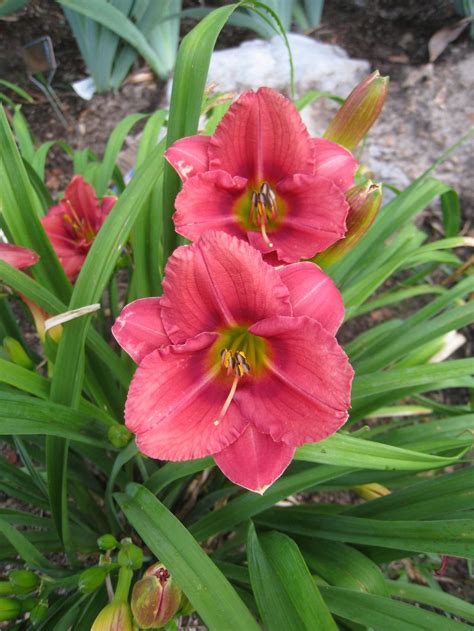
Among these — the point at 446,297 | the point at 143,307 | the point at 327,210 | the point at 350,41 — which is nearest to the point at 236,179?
the point at 327,210

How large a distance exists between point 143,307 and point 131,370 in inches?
14.6

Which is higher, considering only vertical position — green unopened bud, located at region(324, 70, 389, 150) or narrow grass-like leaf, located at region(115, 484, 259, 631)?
green unopened bud, located at region(324, 70, 389, 150)

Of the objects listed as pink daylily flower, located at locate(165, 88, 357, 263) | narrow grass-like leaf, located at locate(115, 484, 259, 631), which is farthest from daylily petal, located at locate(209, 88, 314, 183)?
narrow grass-like leaf, located at locate(115, 484, 259, 631)

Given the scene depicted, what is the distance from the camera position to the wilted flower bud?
73cm

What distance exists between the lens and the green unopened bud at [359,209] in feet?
2.51

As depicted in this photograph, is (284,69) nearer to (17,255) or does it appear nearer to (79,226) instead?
(79,226)

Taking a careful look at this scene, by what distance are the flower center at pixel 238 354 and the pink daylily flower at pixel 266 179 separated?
0.14 metres

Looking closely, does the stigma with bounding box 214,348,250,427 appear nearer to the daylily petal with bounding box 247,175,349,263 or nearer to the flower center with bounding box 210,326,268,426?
the flower center with bounding box 210,326,268,426

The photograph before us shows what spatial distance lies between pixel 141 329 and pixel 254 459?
0.80ft

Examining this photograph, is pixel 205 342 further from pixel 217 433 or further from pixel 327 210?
pixel 327 210

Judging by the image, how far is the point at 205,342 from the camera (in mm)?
718

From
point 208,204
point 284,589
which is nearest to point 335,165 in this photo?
point 208,204

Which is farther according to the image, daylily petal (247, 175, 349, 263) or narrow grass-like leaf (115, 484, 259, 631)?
daylily petal (247, 175, 349, 263)

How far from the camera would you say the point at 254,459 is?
70 cm
